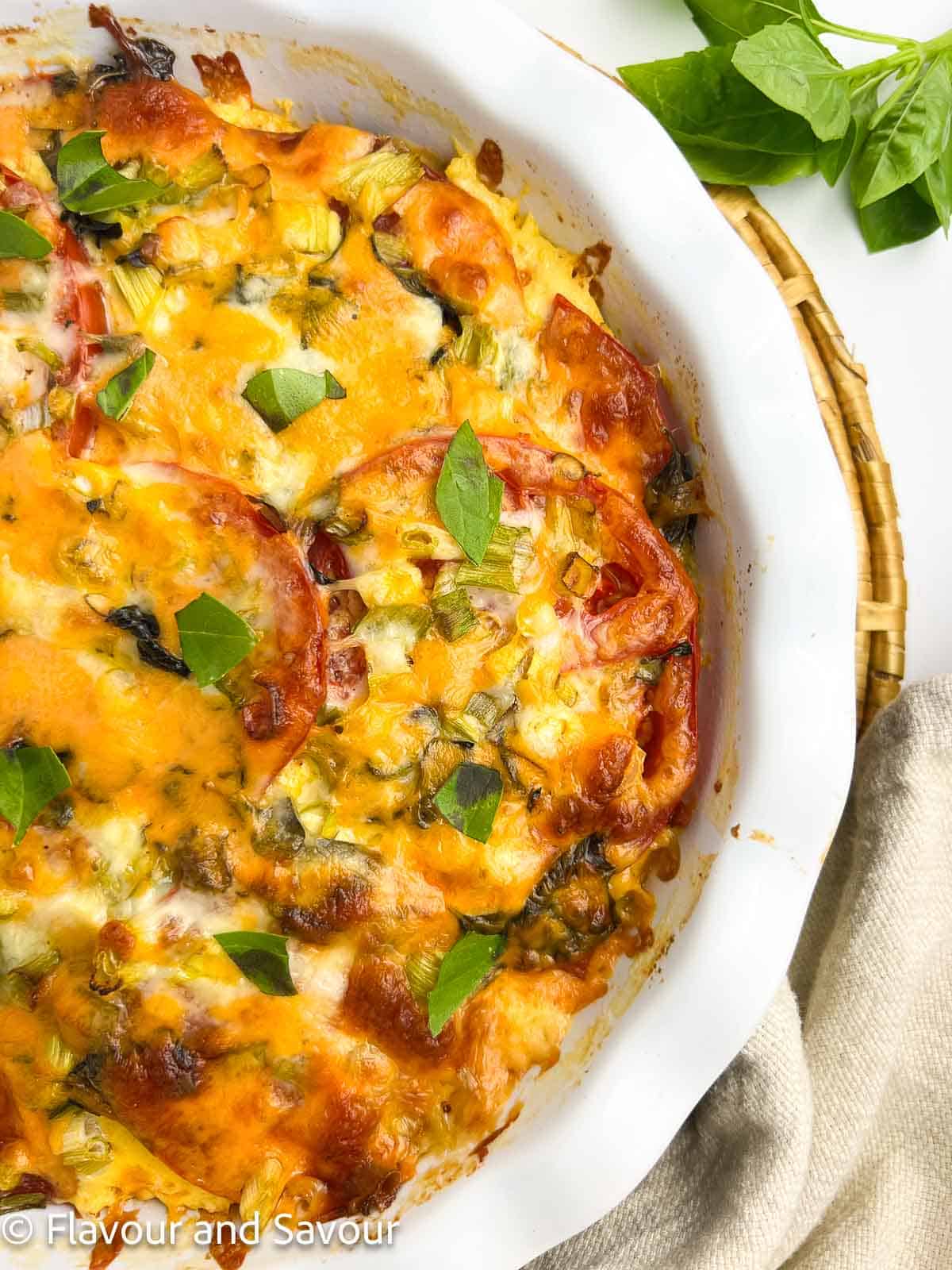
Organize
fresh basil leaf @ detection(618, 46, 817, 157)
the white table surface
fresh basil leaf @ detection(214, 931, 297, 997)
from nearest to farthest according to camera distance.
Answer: fresh basil leaf @ detection(214, 931, 297, 997), fresh basil leaf @ detection(618, 46, 817, 157), the white table surface

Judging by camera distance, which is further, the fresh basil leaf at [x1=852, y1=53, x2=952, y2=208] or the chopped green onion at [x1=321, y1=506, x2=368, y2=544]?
the fresh basil leaf at [x1=852, y1=53, x2=952, y2=208]

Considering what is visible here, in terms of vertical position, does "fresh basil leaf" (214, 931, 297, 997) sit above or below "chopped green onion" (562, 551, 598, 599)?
below

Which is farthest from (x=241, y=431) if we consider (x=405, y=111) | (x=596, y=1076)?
(x=596, y=1076)

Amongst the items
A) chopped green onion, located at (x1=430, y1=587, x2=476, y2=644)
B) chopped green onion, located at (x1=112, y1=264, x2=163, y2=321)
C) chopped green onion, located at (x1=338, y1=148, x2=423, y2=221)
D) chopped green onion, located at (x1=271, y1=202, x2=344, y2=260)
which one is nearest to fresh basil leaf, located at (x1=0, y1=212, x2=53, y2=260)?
chopped green onion, located at (x1=112, y1=264, x2=163, y2=321)

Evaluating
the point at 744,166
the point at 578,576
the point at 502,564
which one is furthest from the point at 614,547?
the point at 744,166

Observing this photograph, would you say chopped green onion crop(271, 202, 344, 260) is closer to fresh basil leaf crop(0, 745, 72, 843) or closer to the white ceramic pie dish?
the white ceramic pie dish

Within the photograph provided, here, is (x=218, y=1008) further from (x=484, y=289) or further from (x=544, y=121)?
(x=544, y=121)
